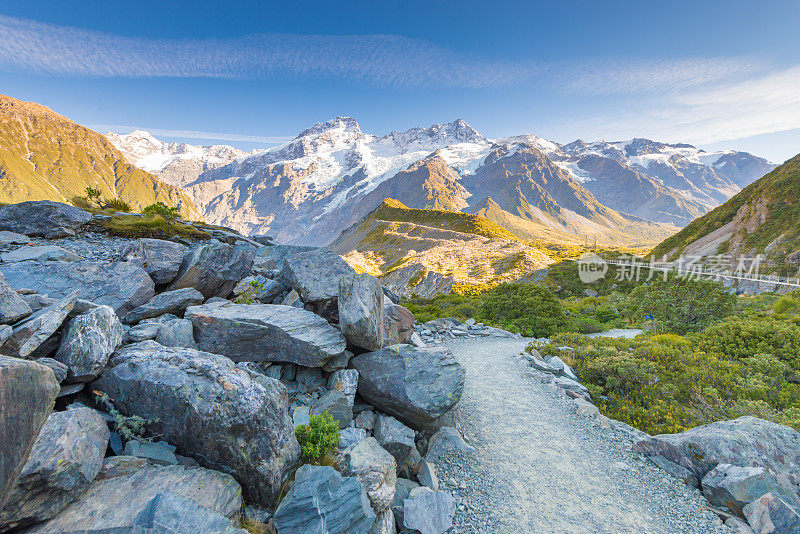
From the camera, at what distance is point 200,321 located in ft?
27.1

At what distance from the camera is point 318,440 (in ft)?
21.0

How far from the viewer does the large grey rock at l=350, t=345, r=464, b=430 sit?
866 cm

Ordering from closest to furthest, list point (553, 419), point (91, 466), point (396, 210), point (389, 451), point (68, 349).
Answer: point (91, 466)
point (68, 349)
point (389, 451)
point (553, 419)
point (396, 210)

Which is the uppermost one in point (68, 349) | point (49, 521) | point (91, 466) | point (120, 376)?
point (68, 349)

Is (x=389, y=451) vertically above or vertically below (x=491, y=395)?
above

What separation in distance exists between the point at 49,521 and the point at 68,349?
103 inches

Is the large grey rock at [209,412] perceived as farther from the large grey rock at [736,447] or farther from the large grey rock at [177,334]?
the large grey rock at [736,447]

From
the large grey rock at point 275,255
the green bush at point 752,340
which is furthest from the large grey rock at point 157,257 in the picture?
the green bush at point 752,340

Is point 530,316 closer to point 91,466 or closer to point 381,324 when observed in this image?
point 381,324

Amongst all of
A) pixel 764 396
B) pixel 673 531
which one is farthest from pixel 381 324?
pixel 764 396

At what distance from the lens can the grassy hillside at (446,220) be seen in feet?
369

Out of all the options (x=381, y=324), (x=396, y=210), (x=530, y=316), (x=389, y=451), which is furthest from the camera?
(x=396, y=210)

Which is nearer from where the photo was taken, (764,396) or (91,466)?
(91,466)

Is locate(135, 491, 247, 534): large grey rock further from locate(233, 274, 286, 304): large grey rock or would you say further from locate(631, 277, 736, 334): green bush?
locate(631, 277, 736, 334): green bush
